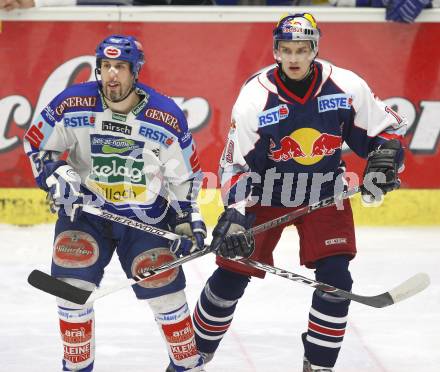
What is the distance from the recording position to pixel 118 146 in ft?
14.1

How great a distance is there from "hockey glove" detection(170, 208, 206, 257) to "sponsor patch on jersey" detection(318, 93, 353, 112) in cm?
63

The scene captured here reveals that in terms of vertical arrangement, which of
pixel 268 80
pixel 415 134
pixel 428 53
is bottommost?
→ pixel 415 134

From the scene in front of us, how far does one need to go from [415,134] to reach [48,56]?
217 cm

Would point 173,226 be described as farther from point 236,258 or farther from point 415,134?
point 415,134

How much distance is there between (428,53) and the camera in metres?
6.84

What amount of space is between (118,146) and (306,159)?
2.43ft

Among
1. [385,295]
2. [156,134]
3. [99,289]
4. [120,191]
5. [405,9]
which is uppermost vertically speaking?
[156,134]

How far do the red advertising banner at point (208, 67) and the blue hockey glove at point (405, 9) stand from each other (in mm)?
71

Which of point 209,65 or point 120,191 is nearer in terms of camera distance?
point 120,191

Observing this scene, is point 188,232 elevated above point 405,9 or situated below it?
below

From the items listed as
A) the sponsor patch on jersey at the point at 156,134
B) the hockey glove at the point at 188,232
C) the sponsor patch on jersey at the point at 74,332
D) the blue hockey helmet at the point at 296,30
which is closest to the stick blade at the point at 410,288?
the hockey glove at the point at 188,232

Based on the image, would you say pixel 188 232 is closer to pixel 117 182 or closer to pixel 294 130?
pixel 117 182

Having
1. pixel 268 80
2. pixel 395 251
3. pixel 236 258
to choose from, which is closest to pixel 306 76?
pixel 268 80

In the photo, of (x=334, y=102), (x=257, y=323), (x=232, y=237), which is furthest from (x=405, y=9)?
(x=232, y=237)
